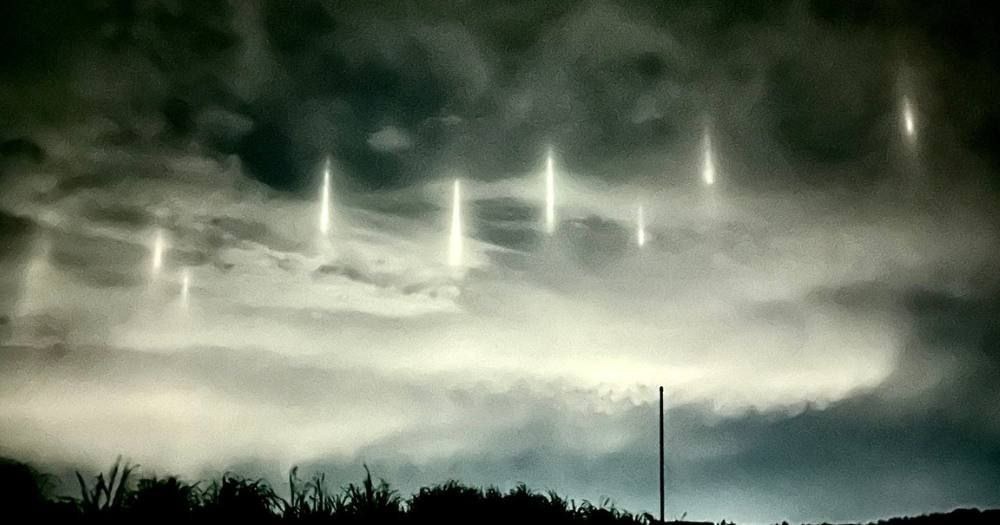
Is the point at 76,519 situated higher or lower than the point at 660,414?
lower

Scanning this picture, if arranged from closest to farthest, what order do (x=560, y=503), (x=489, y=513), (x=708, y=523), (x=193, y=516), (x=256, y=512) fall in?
1. (x=193, y=516)
2. (x=256, y=512)
3. (x=489, y=513)
4. (x=560, y=503)
5. (x=708, y=523)

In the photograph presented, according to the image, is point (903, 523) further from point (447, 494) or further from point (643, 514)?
point (447, 494)

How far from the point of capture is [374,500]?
50.0 ft

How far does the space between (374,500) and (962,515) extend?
617 inches

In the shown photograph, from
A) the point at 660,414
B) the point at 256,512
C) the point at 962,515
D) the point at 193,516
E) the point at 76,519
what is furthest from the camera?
the point at 660,414

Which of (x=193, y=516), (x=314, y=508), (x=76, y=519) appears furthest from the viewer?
(x=314, y=508)

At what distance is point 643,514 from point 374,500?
834cm

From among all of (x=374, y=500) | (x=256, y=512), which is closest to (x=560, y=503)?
(x=374, y=500)

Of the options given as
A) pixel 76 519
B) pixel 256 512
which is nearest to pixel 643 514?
pixel 256 512

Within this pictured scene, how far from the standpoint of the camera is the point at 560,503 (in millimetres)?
18547

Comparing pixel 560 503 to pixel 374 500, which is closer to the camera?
pixel 374 500

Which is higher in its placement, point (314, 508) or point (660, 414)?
point (660, 414)

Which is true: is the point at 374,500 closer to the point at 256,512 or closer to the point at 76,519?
the point at 256,512

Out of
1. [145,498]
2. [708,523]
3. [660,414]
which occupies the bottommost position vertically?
[708,523]
